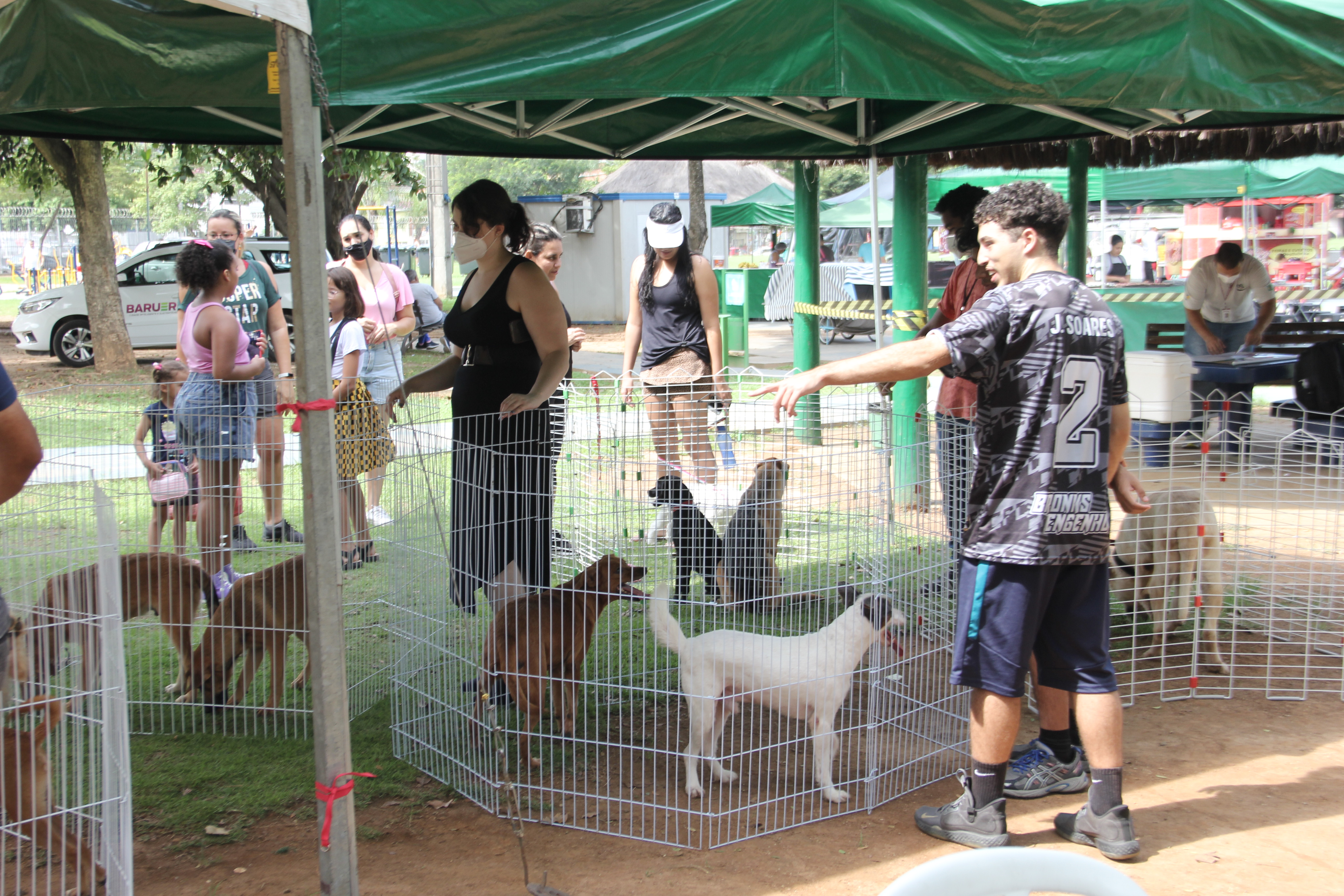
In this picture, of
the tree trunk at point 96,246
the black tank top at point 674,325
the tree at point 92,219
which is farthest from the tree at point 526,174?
the black tank top at point 674,325

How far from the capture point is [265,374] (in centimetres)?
558

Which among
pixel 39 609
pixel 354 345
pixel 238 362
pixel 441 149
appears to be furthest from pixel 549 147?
pixel 39 609

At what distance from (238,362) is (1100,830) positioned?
4467mm

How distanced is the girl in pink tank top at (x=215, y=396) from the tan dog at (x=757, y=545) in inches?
80.1

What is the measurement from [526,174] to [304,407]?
64.3 meters

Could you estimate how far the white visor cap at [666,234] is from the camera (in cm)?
549

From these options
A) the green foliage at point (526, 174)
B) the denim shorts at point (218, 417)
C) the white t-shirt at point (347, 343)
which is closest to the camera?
the denim shorts at point (218, 417)

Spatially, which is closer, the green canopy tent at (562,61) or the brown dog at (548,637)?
the green canopy tent at (562,61)

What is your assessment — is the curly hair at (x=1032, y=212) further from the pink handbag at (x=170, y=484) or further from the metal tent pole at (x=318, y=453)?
the pink handbag at (x=170, y=484)

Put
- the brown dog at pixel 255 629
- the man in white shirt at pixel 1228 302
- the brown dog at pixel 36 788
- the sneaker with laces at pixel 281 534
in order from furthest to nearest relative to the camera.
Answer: the man in white shirt at pixel 1228 302
the sneaker with laces at pixel 281 534
the brown dog at pixel 255 629
the brown dog at pixel 36 788

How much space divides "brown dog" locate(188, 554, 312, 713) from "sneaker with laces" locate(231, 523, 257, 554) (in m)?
0.45

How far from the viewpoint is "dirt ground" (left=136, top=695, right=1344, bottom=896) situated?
298 centimetres

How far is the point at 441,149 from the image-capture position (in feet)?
18.8

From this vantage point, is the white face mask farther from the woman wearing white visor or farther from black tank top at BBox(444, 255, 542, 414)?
the woman wearing white visor
